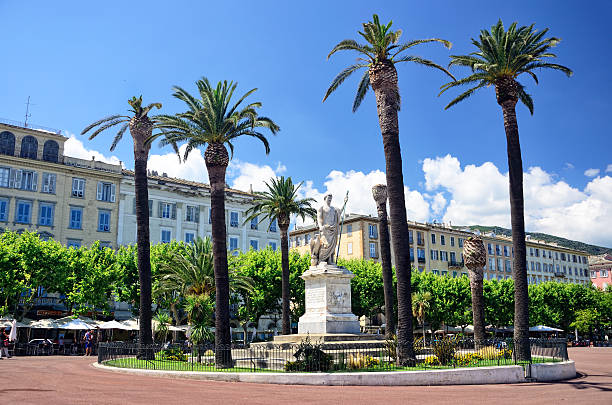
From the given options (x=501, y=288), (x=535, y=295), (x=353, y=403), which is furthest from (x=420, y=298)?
(x=353, y=403)

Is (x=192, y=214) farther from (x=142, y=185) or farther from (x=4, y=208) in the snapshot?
(x=142, y=185)

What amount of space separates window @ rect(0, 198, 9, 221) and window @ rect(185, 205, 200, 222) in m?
18.0

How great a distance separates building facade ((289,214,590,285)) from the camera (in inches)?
2862

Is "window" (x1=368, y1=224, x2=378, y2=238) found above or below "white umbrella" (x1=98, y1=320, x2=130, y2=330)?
above

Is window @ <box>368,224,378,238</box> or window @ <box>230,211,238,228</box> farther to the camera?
window @ <box>368,224,378,238</box>

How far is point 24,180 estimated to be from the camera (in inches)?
1982

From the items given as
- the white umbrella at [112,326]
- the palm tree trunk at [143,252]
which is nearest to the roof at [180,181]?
the white umbrella at [112,326]

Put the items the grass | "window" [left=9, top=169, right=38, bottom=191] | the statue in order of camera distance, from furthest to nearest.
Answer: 1. "window" [left=9, top=169, right=38, bottom=191]
2. the statue
3. the grass

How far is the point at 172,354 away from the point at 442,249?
2525 inches

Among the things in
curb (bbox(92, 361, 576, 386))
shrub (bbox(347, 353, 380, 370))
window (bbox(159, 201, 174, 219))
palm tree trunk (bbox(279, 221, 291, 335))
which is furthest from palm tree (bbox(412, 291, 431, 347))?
shrub (bbox(347, 353, 380, 370))

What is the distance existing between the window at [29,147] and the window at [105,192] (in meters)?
6.58

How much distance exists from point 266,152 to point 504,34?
11986 mm

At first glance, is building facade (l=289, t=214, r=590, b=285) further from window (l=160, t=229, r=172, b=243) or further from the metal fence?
the metal fence

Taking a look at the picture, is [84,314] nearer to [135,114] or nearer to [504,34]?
[135,114]
